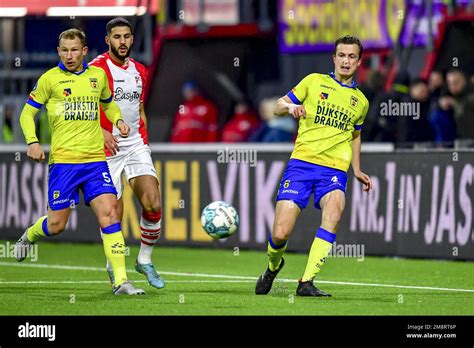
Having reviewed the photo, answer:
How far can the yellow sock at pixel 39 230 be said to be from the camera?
42.1 ft

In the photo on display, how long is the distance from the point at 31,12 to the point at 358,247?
8.24 metres

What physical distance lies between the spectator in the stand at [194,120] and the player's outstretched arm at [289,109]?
1077 cm

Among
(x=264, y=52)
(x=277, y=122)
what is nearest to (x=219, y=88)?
(x=264, y=52)

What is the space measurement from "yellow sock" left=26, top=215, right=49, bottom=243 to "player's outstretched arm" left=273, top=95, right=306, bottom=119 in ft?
8.06

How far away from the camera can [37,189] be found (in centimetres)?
2070

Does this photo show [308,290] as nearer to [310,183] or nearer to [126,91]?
[310,183]

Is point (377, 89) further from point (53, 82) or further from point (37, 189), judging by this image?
point (53, 82)

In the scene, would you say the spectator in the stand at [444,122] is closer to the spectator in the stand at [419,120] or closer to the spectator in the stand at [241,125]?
the spectator in the stand at [419,120]

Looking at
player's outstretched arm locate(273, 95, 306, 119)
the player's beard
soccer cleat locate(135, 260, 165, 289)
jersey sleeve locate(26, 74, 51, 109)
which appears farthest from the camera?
soccer cleat locate(135, 260, 165, 289)

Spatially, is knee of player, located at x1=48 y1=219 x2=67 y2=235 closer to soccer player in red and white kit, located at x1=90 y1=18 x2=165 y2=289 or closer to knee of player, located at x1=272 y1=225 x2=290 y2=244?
soccer player in red and white kit, located at x1=90 y1=18 x2=165 y2=289

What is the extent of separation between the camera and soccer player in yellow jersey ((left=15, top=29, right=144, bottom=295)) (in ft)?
40.1

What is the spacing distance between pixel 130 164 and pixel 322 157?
1940 mm

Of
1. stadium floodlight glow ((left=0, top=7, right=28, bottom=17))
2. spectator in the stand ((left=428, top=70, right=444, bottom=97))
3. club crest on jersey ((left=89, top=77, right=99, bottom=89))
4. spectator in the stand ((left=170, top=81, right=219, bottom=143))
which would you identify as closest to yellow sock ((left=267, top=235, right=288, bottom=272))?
club crest on jersey ((left=89, top=77, right=99, bottom=89))

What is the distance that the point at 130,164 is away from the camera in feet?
43.3
